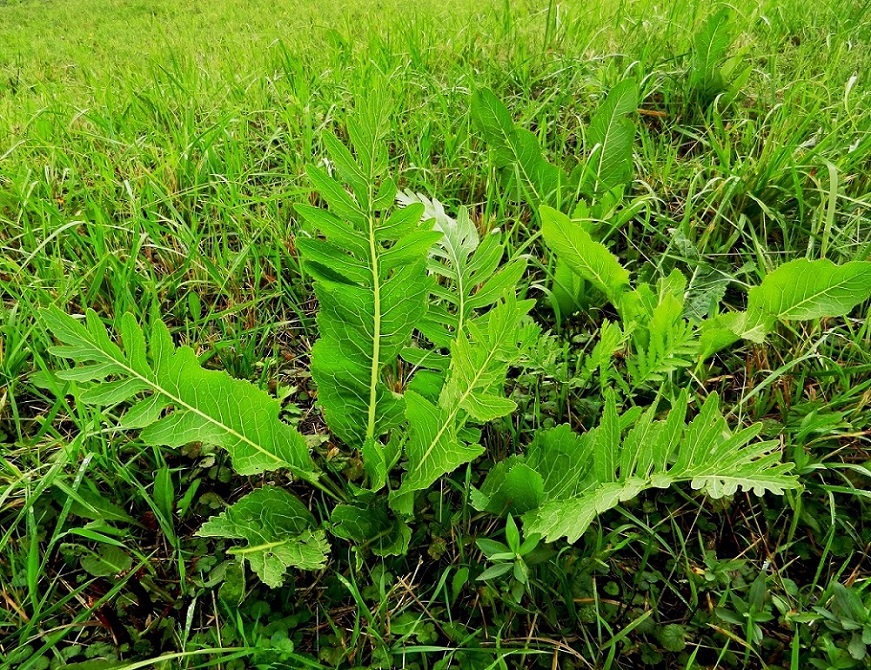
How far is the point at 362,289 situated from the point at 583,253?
1.83ft

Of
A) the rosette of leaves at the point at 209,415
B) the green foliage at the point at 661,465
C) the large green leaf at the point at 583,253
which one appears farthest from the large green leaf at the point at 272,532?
the large green leaf at the point at 583,253

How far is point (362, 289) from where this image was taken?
3.97 ft

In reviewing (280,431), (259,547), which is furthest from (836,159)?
(259,547)

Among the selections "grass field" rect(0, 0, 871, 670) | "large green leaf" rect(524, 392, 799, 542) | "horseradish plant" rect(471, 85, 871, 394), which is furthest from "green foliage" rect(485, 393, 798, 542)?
"horseradish plant" rect(471, 85, 871, 394)

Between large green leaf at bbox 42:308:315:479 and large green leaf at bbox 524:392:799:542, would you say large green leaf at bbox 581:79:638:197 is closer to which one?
large green leaf at bbox 524:392:799:542

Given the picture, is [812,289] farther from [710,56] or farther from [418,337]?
[710,56]

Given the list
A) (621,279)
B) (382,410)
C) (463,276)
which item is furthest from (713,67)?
(382,410)

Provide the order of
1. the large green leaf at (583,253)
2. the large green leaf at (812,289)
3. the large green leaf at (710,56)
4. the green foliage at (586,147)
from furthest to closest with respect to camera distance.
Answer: the large green leaf at (710,56)
the green foliage at (586,147)
the large green leaf at (583,253)
the large green leaf at (812,289)

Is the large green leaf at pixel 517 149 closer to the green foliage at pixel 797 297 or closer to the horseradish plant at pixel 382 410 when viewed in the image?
the horseradish plant at pixel 382 410

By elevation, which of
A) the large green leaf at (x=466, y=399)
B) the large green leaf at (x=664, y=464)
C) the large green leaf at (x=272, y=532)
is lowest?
the large green leaf at (x=272, y=532)

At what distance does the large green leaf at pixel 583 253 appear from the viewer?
1.36 metres

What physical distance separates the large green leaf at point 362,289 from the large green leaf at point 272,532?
20 cm

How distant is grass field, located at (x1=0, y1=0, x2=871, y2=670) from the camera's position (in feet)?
3.47

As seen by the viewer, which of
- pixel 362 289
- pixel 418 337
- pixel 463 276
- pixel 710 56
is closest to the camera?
Result: pixel 362 289
